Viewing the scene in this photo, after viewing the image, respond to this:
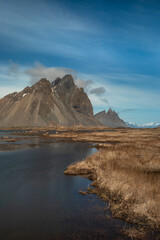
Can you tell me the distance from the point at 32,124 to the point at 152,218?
190625 millimetres

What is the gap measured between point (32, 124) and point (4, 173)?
177882mm

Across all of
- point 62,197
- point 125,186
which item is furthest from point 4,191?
point 125,186

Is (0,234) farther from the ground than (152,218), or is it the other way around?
(152,218)

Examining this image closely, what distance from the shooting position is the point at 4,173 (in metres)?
19.1

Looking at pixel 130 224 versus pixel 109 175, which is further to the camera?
pixel 109 175

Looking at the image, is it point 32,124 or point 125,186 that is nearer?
point 125,186

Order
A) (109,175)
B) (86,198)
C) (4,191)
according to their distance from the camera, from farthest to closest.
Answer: (109,175) → (4,191) → (86,198)

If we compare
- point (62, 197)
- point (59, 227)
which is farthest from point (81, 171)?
point (59, 227)

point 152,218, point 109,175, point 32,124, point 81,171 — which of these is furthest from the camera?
point 32,124

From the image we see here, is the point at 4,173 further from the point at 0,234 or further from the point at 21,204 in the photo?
the point at 0,234

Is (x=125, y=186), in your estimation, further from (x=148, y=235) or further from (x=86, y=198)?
(x=148, y=235)

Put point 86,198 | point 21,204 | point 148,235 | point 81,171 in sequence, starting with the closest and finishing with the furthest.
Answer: point 148,235 → point 21,204 → point 86,198 → point 81,171

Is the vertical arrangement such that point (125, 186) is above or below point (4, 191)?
above

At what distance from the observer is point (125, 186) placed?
40.5 ft
